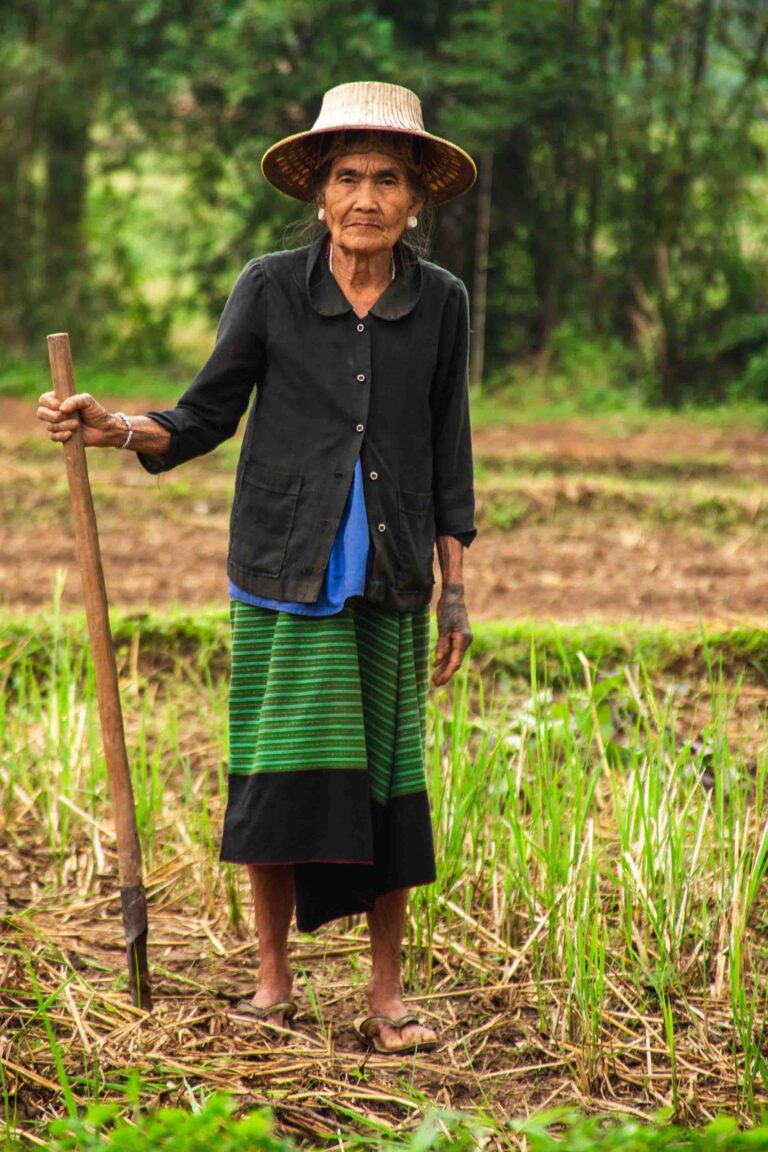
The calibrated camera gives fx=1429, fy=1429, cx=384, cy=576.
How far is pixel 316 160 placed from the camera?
8.32 feet

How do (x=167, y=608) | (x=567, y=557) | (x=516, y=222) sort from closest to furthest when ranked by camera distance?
(x=167, y=608) → (x=567, y=557) → (x=516, y=222)

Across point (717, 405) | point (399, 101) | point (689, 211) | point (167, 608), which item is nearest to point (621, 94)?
point (689, 211)

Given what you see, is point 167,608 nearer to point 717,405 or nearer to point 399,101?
point 399,101

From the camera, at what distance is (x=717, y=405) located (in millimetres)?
9352

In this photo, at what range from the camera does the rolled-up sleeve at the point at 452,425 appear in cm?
259

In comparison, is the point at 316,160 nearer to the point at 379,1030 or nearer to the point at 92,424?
the point at 92,424

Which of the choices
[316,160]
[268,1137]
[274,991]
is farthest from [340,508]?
[268,1137]

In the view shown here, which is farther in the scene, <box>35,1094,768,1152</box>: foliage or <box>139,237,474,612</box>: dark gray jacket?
<box>139,237,474,612</box>: dark gray jacket

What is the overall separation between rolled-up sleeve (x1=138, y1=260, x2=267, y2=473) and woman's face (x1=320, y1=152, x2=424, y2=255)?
18cm

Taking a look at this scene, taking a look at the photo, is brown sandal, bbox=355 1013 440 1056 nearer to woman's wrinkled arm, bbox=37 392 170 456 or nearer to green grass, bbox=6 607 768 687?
woman's wrinkled arm, bbox=37 392 170 456

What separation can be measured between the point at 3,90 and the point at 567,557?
6073 mm

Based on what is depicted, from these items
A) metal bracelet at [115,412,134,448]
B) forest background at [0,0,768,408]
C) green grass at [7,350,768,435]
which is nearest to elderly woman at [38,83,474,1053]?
metal bracelet at [115,412,134,448]

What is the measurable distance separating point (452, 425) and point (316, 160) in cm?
53

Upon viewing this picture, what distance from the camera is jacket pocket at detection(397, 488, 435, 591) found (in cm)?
249
